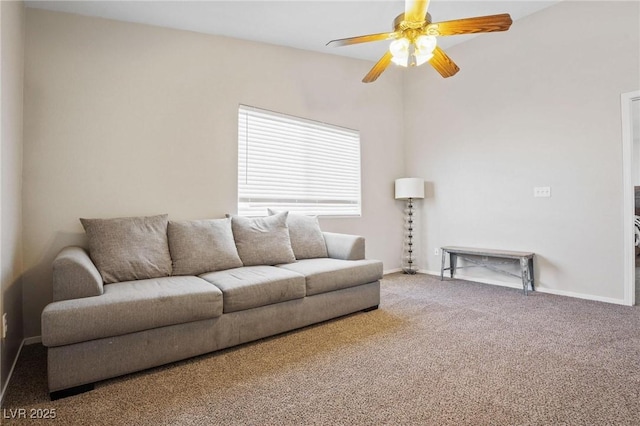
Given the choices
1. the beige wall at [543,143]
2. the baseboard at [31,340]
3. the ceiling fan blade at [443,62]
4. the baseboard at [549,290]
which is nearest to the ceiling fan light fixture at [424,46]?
the ceiling fan blade at [443,62]

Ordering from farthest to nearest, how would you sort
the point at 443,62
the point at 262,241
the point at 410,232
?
the point at 410,232, the point at 262,241, the point at 443,62

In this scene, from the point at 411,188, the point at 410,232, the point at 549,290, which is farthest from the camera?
the point at 410,232

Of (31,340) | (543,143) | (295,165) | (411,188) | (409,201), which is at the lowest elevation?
(31,340)

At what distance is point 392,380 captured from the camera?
5.55 feet

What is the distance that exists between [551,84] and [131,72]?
4.41 meters

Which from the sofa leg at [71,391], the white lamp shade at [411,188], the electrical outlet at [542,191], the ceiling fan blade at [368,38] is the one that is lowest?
the sofa leg at [71,391]

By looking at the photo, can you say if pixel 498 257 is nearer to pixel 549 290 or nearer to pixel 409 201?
pixel 549 290

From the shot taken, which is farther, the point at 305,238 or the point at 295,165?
the point at 295,165

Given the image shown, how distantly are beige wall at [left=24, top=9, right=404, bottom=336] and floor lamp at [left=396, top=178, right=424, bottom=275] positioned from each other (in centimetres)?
179

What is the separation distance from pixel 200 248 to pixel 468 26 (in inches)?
104

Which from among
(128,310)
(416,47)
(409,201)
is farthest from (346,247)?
(409,201)

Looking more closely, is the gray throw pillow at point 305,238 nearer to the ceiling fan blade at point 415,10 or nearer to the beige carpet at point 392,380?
the beige carpet at point 392,380

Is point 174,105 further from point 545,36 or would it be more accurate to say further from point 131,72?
point 545,36

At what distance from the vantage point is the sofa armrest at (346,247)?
A: 10.0ft
